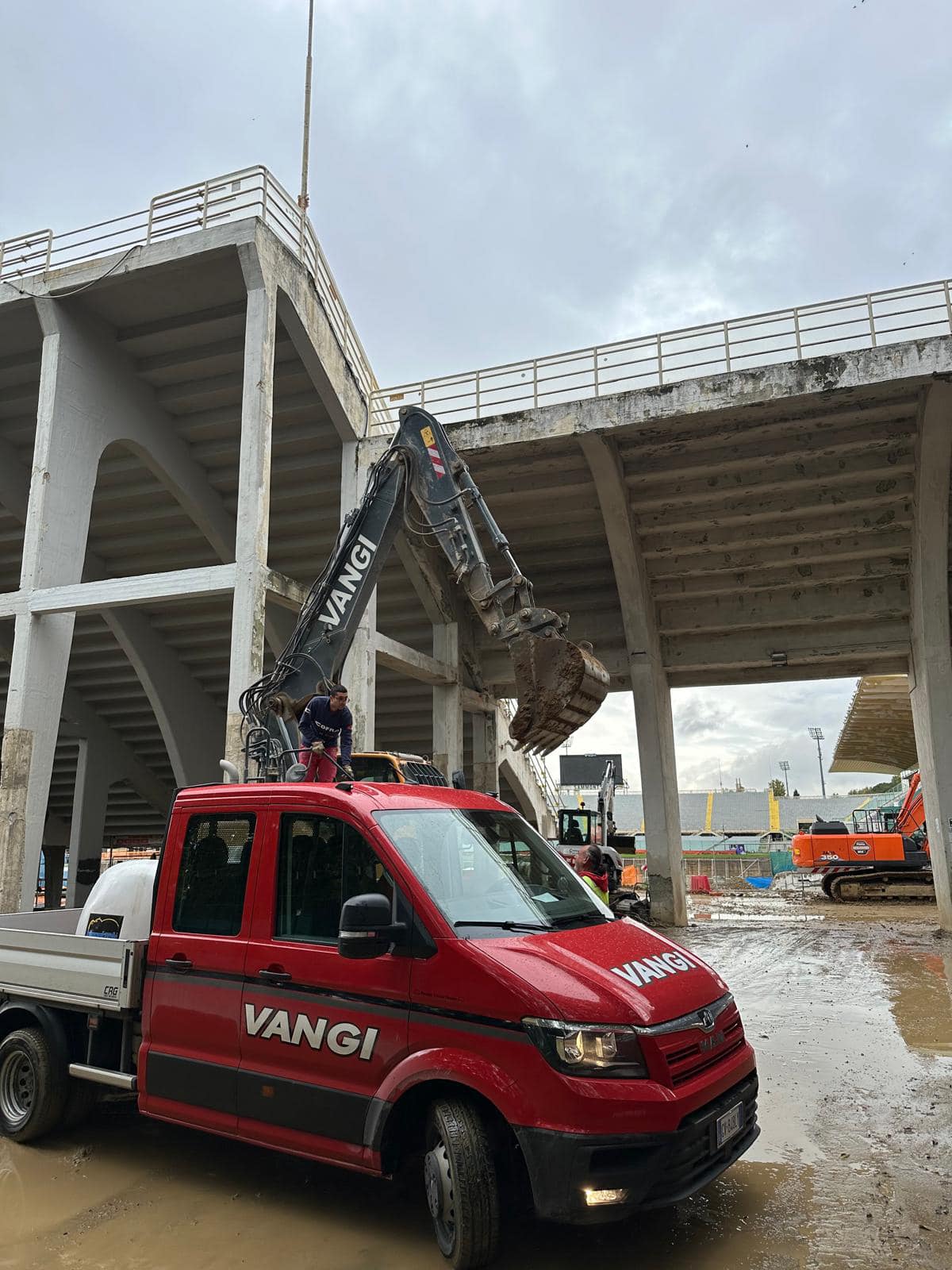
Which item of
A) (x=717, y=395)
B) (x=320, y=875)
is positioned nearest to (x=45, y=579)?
(x=717, y=395)

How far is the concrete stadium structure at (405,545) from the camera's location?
13492 millimetres

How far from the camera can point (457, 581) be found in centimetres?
1048

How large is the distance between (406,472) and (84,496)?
6.58 m

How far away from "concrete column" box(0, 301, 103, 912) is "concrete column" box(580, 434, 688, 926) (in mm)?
9109

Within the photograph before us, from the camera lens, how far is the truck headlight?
338cm

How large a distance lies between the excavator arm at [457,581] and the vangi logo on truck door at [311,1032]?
5083 millimetres

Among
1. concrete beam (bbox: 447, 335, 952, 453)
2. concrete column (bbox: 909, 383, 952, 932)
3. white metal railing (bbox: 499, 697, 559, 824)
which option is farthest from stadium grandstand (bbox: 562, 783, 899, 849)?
concrete beam (bbox: 447, 335, 952, 453)

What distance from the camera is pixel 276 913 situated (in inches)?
171

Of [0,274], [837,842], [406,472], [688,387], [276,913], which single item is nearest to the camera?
[276,913]

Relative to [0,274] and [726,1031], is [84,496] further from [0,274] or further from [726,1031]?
[726,1031]

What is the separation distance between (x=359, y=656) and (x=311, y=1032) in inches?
437

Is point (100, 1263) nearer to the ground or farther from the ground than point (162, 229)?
nearer to the ground

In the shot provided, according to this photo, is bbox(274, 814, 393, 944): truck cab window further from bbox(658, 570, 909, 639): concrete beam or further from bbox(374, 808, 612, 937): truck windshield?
bbox(658, 570, 909, 639): concrete beam

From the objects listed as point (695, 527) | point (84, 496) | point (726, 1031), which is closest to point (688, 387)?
point (695, 527)
